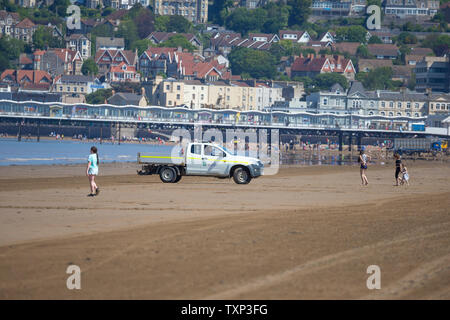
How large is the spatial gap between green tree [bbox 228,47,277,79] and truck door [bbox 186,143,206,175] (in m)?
162

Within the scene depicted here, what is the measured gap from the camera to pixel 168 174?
31891 millimetres

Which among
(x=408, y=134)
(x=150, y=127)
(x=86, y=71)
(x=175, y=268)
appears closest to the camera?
(x=175, y=268)

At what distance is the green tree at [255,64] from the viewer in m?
194

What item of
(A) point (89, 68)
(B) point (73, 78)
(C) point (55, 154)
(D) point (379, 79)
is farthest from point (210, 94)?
(C) point (55, 154)

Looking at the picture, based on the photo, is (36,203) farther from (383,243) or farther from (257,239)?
(383,243)

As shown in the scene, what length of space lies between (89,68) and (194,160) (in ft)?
527

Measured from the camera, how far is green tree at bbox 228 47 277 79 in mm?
193625

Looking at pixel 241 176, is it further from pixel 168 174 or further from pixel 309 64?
pixel 309 64

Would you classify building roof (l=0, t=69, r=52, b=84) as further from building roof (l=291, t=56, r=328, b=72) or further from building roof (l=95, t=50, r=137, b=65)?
building roof (l=291, t=56, r=328, b=72)

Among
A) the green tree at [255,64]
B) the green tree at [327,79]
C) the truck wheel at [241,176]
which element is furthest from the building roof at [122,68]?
the truck wheel at [241,176]

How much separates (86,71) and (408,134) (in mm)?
85992

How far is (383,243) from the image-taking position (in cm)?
1666

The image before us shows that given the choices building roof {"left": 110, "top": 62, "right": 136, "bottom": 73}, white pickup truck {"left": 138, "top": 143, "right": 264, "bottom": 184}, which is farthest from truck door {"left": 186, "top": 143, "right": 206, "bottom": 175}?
building roof {"left": 110, "top": 62, "right": 136, "bottom": 73}
